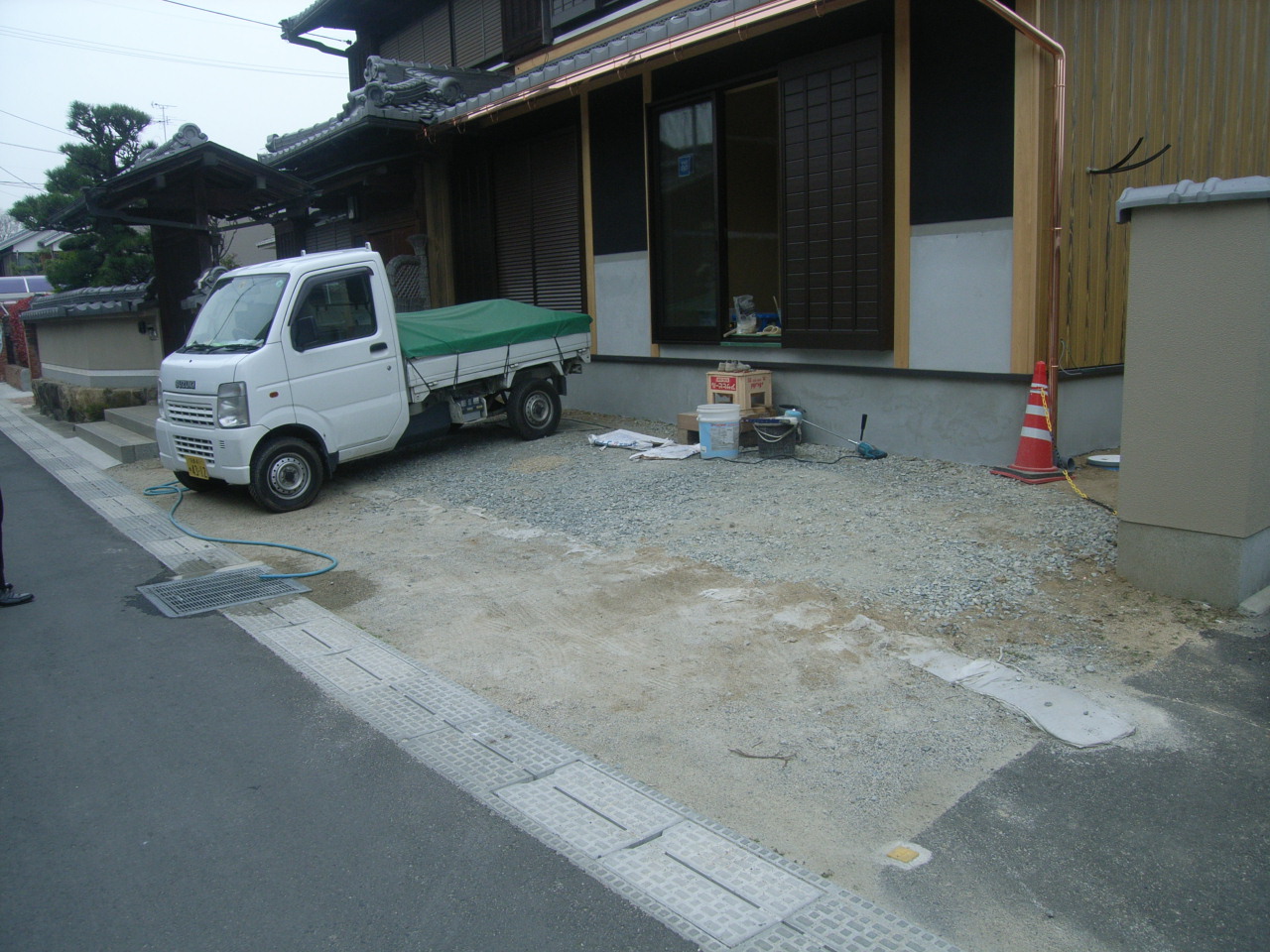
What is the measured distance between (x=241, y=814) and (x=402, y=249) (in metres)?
14.1

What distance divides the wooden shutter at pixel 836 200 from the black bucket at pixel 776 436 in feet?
3.27

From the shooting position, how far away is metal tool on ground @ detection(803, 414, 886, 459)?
8.98 m

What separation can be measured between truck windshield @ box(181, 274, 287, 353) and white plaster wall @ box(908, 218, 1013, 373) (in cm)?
572

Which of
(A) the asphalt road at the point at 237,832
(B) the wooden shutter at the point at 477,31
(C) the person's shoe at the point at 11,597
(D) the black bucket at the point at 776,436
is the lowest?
(A) the asphalt road at the point at 237,832

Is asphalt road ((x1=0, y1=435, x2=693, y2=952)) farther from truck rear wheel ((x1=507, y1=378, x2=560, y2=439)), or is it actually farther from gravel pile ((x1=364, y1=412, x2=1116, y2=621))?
truck rear wheel ((x1=507, y1=378, x2=560, y2=439))

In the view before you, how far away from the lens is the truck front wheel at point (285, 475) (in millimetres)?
8492

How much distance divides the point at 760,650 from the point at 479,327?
6.43 m

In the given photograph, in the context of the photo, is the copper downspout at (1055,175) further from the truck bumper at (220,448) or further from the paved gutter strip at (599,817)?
the truck bumper at (220,448)

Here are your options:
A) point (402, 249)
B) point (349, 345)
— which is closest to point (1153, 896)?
point (349, 345)

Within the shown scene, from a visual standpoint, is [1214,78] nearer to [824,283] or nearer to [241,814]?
[824,283]

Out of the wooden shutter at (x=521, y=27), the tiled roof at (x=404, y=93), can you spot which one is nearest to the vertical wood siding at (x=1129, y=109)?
the wooden shutter at (x=521, y=27)

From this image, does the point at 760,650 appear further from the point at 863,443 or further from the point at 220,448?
the point at 220,448

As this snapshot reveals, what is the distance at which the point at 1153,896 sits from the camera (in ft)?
9.56

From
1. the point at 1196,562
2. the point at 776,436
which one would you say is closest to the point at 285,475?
the point at 776,436
